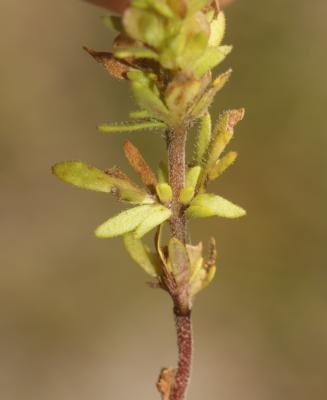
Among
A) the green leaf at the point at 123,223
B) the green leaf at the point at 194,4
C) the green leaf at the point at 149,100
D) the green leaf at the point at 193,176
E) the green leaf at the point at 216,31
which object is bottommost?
the green leaf at the point at 123,223

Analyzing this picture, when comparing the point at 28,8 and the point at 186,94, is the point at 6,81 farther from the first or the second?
the point at 186,94

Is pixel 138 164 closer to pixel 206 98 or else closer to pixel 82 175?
pixel 82 175

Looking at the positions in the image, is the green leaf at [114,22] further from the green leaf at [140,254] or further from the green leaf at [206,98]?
the green leaf at [140,254]

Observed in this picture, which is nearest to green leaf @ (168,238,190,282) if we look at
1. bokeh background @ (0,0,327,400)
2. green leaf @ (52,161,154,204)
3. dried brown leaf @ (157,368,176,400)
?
green leaf @ (52,161,154,204)

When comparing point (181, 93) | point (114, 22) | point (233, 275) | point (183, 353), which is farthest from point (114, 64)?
point (233, 275)

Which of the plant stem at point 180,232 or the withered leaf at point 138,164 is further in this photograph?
the withered leaf at point 138,164

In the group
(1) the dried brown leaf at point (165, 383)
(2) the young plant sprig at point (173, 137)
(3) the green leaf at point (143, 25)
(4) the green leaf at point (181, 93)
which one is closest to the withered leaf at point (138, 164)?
(2) the young plant sprig at point (173, 137)

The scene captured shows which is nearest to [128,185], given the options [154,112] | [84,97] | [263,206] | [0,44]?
[154,112]
